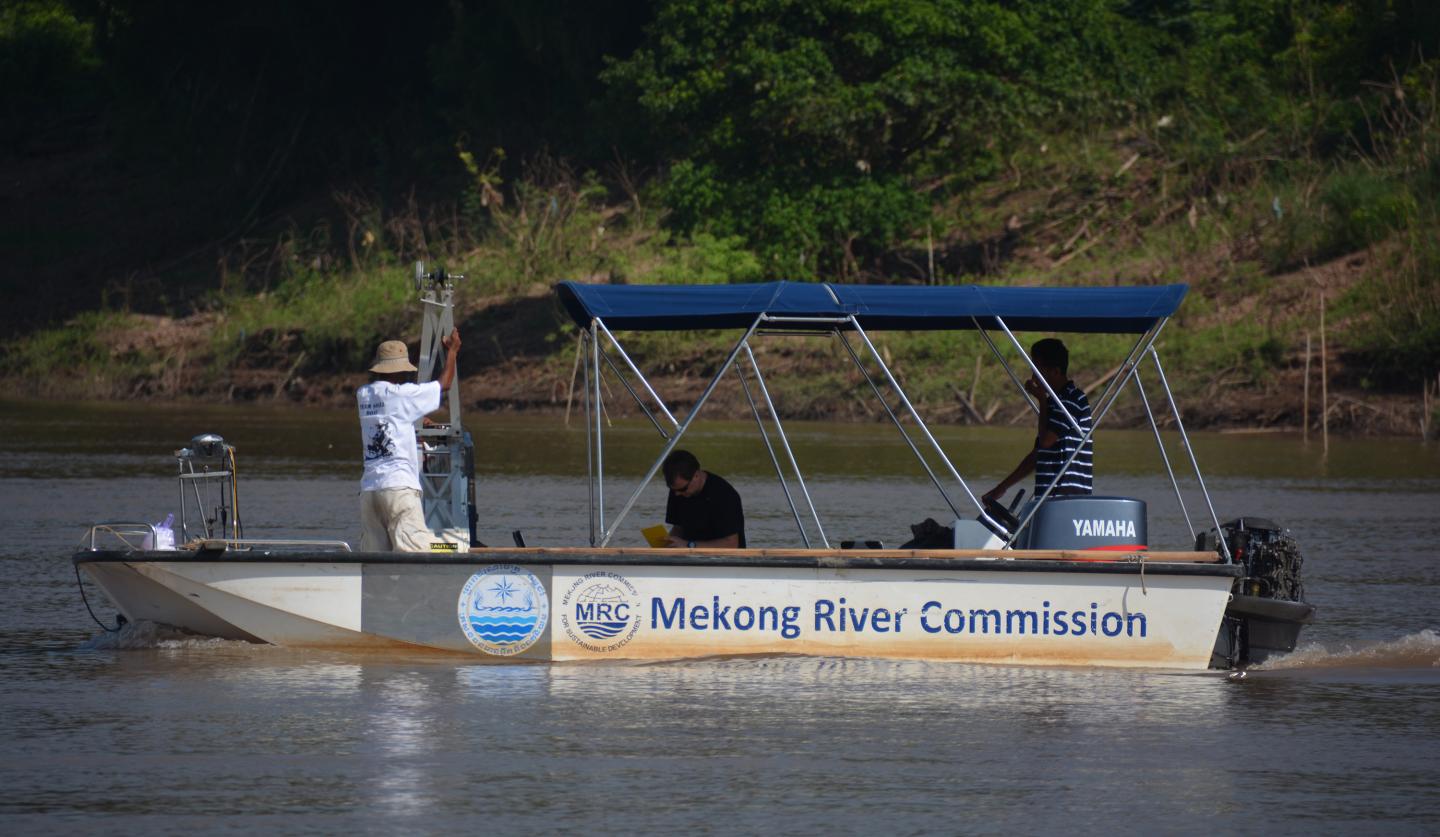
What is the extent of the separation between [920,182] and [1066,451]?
30.8 m

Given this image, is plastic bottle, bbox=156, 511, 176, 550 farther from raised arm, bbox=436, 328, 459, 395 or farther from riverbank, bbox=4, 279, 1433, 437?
riverbank, bbox=4, 279, 1433, 437

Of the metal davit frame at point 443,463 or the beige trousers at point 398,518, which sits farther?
the metal davit frame at point 443,463

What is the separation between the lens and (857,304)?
1020 centimetres

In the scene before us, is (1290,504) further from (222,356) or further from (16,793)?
(222,356)

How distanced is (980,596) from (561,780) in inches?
118

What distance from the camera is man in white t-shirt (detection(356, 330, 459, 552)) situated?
993 centimetres

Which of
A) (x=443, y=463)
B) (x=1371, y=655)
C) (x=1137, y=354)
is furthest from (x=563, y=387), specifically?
(x=1371, y=655)

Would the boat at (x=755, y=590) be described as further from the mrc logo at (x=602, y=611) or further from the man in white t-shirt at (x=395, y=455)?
the man in white t-shirt at (x=395, y=455)

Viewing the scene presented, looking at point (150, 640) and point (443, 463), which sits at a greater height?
point (443, 463)

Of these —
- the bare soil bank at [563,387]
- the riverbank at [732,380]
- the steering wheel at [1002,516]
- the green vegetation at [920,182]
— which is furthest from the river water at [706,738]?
the green vegetation at [920,182]

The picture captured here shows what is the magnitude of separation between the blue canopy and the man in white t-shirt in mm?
891

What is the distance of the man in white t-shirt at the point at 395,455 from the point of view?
9933 mm

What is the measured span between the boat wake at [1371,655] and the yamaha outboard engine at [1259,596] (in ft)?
0.75

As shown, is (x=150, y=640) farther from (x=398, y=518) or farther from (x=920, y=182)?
(x=920, y=182)
